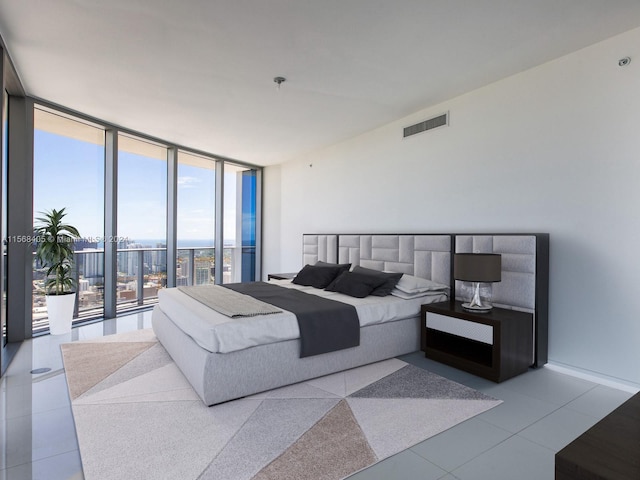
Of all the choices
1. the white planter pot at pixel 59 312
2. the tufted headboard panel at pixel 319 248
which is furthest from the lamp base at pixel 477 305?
the white planter pot at pixel 59 312

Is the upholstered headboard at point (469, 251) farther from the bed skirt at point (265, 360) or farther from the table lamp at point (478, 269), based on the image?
the bed skirt at point (265, 360)

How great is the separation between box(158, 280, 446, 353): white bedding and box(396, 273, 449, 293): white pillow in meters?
0.10

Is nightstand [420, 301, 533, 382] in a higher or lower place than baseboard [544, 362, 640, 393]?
higher

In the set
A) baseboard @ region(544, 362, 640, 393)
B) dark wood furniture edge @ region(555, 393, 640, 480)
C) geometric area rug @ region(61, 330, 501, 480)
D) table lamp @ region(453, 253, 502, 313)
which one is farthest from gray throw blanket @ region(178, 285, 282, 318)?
baseboard @ region(544, 362, 640, 393)

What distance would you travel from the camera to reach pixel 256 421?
2416 mm

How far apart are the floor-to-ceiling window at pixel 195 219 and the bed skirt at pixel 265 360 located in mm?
2917

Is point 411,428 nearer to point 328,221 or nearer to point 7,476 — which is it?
point 7,476

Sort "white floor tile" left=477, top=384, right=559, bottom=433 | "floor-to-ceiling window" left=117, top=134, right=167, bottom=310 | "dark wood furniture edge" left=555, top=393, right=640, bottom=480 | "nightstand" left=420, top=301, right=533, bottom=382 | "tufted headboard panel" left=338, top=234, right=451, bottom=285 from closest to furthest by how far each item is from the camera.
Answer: "dark wood furniture edge" left=555, top=393, right=640, bottom=480
"white floor tile" left=477, top=384, right=559, bottom=433
"nightstand" left=420, top=301, right=533, bottom=382
"tufted headboard panel" left=338, top=234, right=451, bottom=285
"floor-to-ceiling window" left=117, top=134, right=167, bottom=310

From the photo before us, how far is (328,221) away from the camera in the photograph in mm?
6148

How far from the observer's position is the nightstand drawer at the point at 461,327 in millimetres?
3057

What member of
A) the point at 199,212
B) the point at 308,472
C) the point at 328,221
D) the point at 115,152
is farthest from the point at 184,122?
the point at 308,472

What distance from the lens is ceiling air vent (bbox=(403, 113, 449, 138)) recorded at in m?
4.23

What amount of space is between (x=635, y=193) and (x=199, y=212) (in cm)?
610

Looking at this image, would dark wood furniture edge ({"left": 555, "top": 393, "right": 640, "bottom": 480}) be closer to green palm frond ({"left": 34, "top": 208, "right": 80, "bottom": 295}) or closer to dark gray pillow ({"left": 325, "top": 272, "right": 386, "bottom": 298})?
dark gray pillow ({"left": 325, "top": 272, "right": 386, "bottom": 298})
